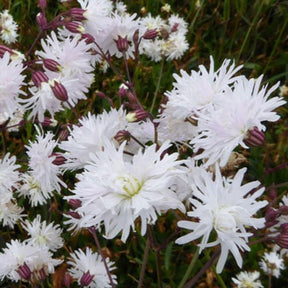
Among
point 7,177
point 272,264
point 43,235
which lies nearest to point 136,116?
point 7,177

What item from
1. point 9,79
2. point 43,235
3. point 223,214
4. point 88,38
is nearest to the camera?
point 223,214

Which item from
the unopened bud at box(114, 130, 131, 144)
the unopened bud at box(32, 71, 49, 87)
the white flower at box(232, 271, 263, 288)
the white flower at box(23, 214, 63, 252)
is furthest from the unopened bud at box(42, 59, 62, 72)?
the white flower at box(232, 271, 263, 288)

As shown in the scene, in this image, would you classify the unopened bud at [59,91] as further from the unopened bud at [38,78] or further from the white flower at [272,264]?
the white flower at [272,264]

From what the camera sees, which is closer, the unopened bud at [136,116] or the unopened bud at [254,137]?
the unopened bud at [254,137]

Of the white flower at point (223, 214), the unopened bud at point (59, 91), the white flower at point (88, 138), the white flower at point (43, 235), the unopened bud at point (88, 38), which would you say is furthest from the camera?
the white flower at point (43, 235)

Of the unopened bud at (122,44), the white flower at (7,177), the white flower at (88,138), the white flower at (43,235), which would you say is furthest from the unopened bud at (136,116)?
the white flower at (43,235)

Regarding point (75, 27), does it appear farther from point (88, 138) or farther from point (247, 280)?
point (247, 280)

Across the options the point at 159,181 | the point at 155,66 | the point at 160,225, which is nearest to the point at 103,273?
the point at 160,225
